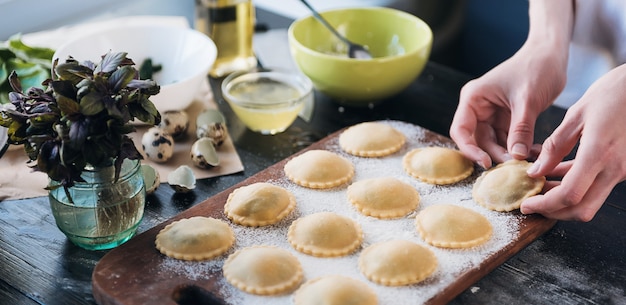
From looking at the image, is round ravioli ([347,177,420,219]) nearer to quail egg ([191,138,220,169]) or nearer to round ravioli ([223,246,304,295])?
round ravioli ([223,246,304,295])

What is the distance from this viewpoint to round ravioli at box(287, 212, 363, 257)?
1313 mm

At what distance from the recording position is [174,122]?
175 cm

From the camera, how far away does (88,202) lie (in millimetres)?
1300

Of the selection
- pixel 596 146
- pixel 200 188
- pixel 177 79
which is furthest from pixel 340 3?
pixel 596 146

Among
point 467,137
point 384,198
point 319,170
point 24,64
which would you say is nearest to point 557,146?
point 467,137

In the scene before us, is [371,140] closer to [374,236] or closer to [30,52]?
[374,236]

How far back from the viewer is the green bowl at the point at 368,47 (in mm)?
1853

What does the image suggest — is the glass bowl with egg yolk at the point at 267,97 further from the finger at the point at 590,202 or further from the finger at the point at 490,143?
the finger at the point at 590,202

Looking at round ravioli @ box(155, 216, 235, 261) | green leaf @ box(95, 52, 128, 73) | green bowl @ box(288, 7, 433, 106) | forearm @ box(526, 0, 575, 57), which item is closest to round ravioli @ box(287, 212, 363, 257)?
round ravioli @ box(155, 216, 235, 261)

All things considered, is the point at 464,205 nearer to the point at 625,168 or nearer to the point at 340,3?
the point at 625,168

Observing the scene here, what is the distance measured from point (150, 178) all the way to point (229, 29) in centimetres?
69

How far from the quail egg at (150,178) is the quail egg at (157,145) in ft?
0.29

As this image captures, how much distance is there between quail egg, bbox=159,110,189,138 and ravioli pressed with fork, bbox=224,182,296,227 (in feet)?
1.18

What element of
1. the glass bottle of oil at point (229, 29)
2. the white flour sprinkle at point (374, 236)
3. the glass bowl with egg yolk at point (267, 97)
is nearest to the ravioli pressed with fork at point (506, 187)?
the white flour sprinkle at point (374, 236)
